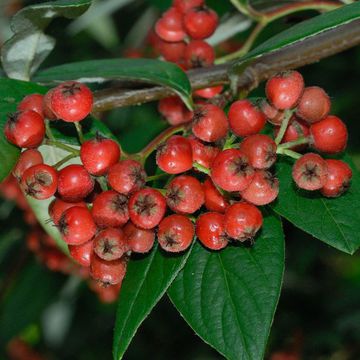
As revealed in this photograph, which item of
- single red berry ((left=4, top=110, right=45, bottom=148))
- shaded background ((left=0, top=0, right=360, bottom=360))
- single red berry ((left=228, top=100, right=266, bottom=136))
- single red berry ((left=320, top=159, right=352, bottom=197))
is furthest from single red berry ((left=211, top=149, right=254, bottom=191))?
shaded background ((left=0, top=0, right=360, bottom=360))

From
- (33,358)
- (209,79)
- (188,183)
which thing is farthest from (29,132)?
(33,358)

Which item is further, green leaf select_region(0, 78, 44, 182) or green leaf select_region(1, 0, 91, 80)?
green leaf select_region(1, 0, 91, 80)

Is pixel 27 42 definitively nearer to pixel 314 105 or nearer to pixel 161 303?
pixel 314 105

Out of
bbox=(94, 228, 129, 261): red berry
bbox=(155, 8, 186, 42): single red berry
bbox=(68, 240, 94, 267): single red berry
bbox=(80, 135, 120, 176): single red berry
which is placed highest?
bbox=(80, 135, 120, 176): single red berry

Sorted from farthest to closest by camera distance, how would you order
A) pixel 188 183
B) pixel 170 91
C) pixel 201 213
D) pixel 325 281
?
pixel 325 281, pixel 170 91, pixel 201 213, pixel 188 183

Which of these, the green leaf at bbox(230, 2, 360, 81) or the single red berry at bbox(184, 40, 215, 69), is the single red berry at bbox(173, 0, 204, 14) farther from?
the green leaf at bbox(230, 2, 360, 81)

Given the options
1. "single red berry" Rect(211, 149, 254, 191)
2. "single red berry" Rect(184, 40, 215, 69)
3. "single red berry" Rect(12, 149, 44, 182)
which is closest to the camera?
"single red berry" Rect(211, 149, 254, 191)

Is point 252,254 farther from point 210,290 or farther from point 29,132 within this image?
point 29,132

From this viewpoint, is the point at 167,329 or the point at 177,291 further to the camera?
the point at 167,329
